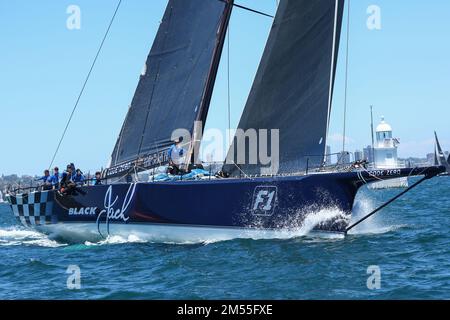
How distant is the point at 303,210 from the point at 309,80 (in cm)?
307

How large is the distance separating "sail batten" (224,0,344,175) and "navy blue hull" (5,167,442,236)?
2.65 feet

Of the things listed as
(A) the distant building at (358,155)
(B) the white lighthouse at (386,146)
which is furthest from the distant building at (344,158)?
(B) the white lighthouse at (386,146)

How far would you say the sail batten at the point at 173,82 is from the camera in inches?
693

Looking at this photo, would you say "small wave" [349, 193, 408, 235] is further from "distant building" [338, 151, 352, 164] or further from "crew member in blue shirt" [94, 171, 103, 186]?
"crew member in blue shirt" [94, 171, 103, 186]

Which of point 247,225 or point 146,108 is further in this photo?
point 146,108

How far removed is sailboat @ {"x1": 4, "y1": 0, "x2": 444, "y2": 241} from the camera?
1446 centimetres

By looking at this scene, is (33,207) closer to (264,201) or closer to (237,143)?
(237,143)

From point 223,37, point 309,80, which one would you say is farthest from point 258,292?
point 223,37

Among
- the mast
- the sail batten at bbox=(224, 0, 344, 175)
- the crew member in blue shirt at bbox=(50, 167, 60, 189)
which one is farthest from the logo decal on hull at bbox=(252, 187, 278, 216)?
the crew member in blue shirt at bbox=(50, 167, 60, 189)

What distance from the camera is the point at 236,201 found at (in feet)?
49.0

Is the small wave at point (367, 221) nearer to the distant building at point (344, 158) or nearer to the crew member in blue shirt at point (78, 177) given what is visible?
the distant building at point (344, 158)

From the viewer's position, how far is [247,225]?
14.9m
